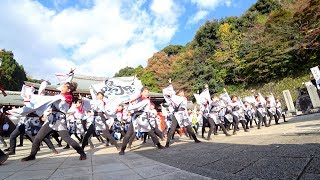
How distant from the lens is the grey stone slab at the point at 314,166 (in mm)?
3074

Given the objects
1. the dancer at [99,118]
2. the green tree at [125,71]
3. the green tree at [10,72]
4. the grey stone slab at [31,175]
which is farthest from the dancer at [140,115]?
the green tree at [125,71]

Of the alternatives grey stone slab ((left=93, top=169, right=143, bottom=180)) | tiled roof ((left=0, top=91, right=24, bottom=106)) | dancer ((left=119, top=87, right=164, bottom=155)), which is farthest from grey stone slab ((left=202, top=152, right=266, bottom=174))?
tiled roof ((left=0, top=91, right=24, bottom=106))

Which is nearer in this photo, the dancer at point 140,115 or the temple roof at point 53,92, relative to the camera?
the dancer at point 140,115

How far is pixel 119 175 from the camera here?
159 inches

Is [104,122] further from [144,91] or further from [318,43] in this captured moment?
[318,43]

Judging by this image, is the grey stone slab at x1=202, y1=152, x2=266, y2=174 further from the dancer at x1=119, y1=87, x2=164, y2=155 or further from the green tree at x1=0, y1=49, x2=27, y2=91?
the green tree at x1=0, y1=49, x2=27, y2=91

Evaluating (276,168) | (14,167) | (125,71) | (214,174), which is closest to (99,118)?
(14,167)

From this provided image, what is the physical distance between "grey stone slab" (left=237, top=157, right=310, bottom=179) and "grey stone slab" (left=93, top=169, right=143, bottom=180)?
1516 mm

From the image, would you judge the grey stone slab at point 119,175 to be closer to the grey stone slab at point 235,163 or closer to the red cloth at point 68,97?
the grey stone slab at point 235,163

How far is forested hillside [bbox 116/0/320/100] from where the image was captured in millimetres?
26120

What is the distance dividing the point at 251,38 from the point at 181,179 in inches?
1223

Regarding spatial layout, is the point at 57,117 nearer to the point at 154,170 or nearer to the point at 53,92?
the point at 154,170

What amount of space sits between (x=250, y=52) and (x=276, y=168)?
29410 millimetres

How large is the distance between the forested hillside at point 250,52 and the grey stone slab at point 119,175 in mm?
23823
